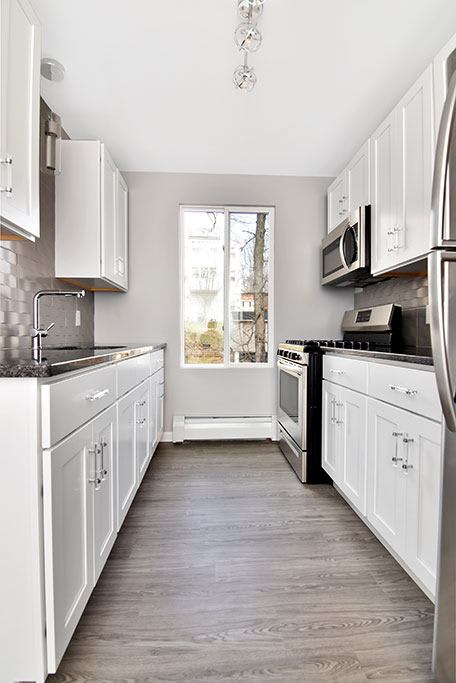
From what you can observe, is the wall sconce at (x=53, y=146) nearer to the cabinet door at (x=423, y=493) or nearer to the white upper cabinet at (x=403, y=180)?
the white upper cabinet at (x=403, y=180)

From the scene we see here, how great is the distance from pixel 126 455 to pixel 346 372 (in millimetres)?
1250

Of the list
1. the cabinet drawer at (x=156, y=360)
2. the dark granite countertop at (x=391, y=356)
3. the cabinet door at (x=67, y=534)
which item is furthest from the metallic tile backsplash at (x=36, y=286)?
the dark granite countertop at (x=391, y=356)

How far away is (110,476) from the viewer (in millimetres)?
1576

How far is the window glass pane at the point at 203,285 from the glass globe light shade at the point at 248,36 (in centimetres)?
176

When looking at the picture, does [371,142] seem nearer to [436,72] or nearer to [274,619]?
[436,72]

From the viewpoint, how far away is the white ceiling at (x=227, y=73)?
6.15 ft

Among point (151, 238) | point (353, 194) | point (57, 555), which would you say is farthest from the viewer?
point (151, 238)

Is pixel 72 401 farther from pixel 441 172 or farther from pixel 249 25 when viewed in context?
pixel 249 25

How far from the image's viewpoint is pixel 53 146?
224 cm

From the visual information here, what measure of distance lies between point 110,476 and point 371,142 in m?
2.47

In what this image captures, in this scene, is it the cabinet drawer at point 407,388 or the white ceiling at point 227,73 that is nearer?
the cabinet drawer at point 407,388

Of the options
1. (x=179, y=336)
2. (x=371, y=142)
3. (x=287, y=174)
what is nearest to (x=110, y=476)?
(x=179, y=336)

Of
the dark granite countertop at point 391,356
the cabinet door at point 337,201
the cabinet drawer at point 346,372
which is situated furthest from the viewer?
the cabinet door at point 337,201

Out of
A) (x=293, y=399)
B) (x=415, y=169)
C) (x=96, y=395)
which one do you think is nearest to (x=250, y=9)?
(x=415, y=169)
